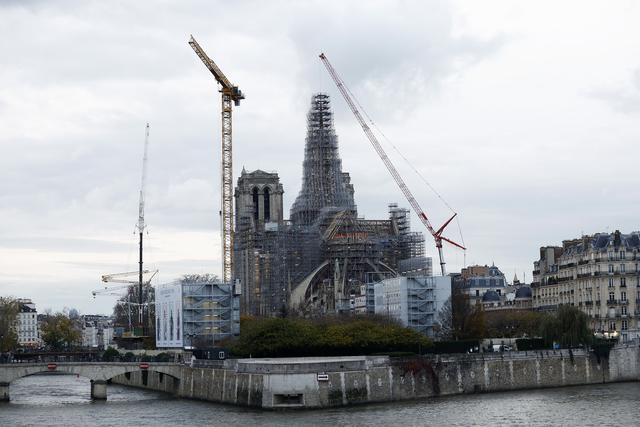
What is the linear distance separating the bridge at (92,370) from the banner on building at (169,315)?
19.4 metres

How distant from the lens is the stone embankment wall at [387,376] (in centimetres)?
7838

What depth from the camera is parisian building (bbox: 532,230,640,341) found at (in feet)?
389

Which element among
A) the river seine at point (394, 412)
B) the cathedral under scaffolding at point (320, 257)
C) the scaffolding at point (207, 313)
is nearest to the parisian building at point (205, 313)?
the scaffolding at point (207, 313)

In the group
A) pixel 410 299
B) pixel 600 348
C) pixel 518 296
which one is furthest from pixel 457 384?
pixel 518 296

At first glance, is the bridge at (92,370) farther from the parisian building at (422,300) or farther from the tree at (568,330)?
the parisian building at (422,300)

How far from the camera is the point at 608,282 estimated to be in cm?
12031

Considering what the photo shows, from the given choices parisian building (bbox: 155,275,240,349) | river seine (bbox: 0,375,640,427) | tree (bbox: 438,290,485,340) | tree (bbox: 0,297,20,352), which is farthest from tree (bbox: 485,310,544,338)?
tree (bbox: 0,297,20,352)

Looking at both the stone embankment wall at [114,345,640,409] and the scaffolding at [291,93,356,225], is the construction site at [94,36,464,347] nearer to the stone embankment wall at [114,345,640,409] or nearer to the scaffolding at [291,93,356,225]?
the scaffolding at [291,93,356,225]

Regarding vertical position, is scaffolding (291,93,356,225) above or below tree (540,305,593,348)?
above

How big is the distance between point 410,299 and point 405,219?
67.5m

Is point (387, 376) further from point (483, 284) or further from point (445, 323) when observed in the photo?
point (483, 284)

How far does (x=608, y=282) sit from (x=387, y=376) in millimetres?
44191

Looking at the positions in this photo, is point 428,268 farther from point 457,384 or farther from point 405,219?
point 457,384

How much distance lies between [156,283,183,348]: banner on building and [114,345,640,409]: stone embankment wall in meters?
19.4
